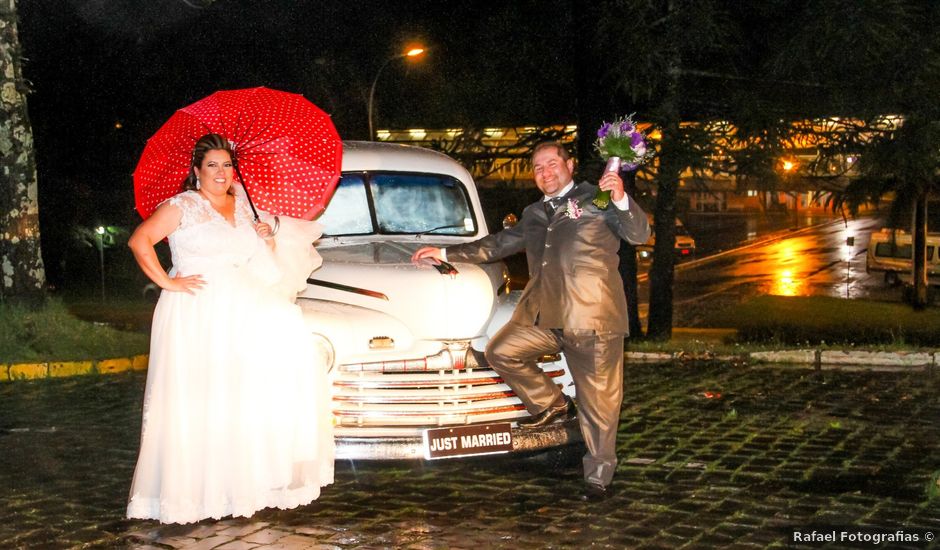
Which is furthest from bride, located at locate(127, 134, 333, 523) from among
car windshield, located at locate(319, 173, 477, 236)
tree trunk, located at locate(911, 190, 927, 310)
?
tree trunk, located at locate(911, 190, 927, 310)

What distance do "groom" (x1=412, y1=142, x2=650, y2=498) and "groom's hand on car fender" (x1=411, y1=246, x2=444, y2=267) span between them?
630mm

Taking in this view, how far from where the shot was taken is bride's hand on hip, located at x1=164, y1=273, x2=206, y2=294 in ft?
19.5

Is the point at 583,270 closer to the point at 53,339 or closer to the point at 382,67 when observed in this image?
the point at 53,339

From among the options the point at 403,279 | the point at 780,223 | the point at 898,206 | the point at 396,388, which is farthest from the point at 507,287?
the point at 780,223

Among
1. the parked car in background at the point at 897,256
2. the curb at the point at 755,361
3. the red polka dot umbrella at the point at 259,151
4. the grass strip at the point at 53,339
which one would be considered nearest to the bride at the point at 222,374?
the red polka dot umbrella at the point at 259,151

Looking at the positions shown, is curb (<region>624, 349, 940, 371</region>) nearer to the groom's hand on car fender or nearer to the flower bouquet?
the groom's hand on car fender

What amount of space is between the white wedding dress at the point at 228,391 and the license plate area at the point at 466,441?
57 centimetres

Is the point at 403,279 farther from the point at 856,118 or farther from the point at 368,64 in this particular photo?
the point at 368,64

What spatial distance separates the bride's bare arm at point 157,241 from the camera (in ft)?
19.4

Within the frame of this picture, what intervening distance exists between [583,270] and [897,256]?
107ft

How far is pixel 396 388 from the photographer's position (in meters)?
6.38

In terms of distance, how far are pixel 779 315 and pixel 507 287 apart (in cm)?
1576

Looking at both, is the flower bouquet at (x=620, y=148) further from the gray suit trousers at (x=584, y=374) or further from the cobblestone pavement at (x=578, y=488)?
the cobblestone pavement at (x=578, y=488)

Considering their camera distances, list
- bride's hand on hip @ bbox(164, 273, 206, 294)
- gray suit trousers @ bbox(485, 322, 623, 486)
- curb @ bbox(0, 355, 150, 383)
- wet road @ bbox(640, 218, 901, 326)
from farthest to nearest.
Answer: wet road @ bbox(640, 218, 901, 326)
curb @ bbox(0, 355, 150, 383)
gray suit trousers @ bbox(485, 322, 623, 486)
bride's hand on hip @ bbox(164, 273, 206, 294)
